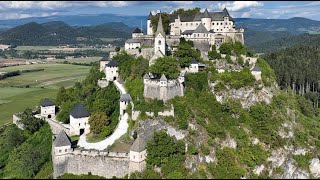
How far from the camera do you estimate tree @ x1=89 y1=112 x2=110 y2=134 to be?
55.5 metres

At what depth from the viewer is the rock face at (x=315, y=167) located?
61284 mm

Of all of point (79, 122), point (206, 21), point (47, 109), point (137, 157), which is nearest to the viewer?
point (137, 157)

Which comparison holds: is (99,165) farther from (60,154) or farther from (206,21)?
(206,21)

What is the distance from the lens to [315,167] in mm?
61812

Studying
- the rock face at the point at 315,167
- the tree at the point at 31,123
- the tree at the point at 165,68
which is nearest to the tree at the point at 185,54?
the tree at the point at 165,68

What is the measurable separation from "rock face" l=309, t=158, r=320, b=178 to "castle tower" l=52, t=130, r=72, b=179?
39234 millimetres

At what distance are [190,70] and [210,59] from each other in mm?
7263

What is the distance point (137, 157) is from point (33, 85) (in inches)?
3416

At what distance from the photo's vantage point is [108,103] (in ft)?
201

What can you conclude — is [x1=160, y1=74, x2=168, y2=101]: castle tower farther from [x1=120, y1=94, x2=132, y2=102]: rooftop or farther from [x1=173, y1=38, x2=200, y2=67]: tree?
[x1=173, y1=38, x2=200, y2=67]: tree

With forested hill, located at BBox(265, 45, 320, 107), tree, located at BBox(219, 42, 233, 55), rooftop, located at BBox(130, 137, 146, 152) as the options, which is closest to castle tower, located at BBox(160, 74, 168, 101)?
rooftop, located at BBox(130, 137, 146, 152)

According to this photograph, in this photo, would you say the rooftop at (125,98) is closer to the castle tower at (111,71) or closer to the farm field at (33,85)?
the castle tower at (111,71)

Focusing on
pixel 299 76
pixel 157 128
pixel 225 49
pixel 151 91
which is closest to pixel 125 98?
pixel 151 91

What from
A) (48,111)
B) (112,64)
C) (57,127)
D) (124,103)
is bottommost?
(57,127)
